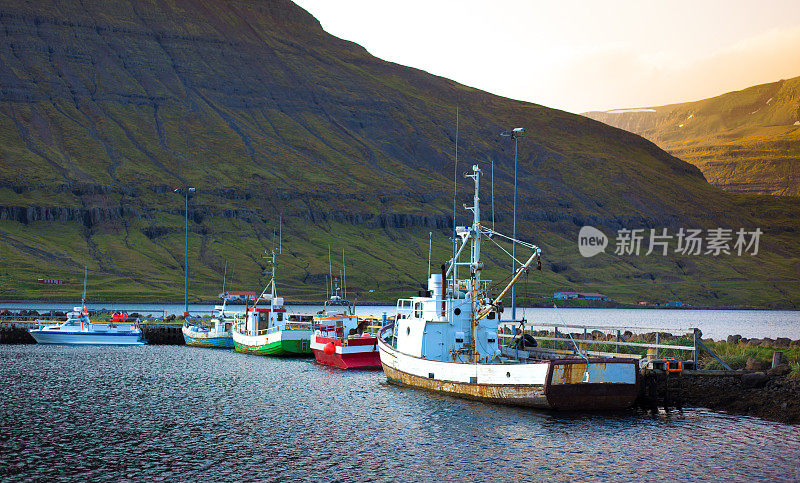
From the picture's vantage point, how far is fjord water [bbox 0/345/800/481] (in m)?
30.0

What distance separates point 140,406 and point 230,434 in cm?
1051

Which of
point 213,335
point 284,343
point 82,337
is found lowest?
point 82,337

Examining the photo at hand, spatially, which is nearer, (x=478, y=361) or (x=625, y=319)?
(x=478, y=361)

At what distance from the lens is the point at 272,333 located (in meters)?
77.4

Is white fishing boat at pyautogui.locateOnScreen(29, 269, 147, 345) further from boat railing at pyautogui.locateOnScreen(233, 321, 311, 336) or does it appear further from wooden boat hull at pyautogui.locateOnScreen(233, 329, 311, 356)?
wooden boat hull at pyautogui.locateOnScreen(233, 329, 311, 356)

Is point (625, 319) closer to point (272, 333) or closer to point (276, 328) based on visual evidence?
point (276, 328)

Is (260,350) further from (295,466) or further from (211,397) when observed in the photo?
(295,466)

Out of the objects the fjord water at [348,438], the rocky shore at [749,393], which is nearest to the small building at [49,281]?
the fjord water at [348,438]

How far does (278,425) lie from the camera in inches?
1554

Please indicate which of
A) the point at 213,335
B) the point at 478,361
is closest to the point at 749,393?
the point at 478,361

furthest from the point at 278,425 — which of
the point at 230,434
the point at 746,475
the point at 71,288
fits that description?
the point at 71,288

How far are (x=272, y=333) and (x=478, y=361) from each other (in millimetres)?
34359

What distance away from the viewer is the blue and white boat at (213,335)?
299 ft

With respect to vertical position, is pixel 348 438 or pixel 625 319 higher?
pixel 625 319
